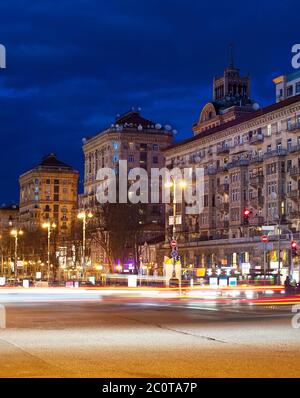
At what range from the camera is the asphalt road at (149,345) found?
51.7 ft

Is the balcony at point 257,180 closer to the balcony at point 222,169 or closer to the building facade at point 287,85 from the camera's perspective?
the balcony at point 222,169

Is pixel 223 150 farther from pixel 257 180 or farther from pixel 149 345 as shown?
pixel 149 345

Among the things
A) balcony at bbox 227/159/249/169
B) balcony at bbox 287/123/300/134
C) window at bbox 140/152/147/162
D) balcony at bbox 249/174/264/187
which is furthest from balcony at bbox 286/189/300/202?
window at bbox 140/152/147/162

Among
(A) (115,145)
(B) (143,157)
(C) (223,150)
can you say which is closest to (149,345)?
(C) (223,150)

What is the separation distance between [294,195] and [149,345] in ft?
248

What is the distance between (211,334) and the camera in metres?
23.6

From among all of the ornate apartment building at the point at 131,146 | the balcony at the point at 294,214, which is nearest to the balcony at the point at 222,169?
the balcony at the point at 294,214

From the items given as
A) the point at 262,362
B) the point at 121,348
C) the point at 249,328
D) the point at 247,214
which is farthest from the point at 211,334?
the point at 247,214

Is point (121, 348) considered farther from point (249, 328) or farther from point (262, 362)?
point (249, 328)

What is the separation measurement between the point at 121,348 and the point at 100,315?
13071 mm

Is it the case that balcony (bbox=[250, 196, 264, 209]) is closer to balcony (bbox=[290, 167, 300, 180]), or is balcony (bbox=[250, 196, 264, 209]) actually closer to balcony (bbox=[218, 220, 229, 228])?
balcony (bbox=[290, 167, 300, 180])

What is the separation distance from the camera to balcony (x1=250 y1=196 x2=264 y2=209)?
100875 millimetres

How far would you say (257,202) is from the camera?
102 metres

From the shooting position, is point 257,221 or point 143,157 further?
point 143,157
